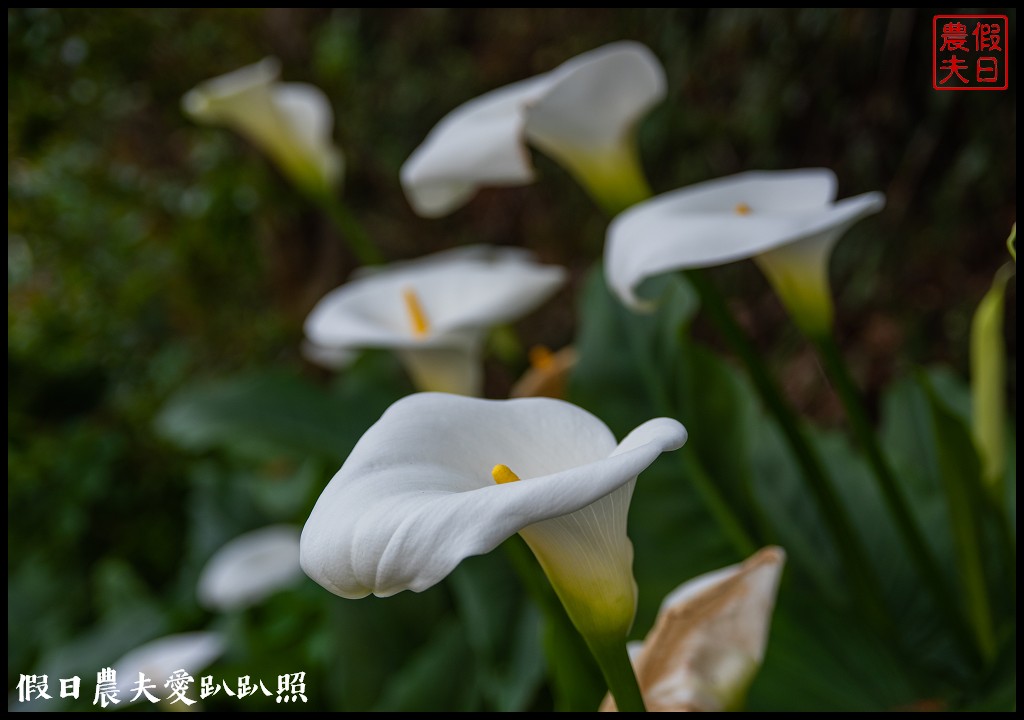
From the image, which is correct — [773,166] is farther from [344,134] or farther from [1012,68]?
[344,134]

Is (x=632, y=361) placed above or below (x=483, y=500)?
below

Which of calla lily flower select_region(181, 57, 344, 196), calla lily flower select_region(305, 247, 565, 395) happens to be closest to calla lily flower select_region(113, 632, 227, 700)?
calla lily flower select_region(305, 247, 565, 395)

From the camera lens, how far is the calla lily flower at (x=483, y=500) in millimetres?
262

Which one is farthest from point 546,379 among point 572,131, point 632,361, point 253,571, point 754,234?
point 253,571

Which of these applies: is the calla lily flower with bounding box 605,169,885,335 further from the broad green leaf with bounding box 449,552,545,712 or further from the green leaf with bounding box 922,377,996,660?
the broad green leaf with bounding box 449,552,545,712

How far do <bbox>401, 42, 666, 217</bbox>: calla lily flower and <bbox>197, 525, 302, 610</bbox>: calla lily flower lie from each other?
1.56 ft

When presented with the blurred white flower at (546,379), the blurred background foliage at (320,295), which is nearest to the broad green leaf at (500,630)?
the blurred background foliage at (320,295)

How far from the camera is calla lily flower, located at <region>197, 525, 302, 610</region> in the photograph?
35.7 inches

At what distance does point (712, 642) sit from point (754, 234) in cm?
19

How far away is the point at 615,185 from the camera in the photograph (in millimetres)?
606

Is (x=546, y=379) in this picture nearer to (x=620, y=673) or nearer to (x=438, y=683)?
(x=438, y=683)

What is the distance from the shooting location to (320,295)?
217cm

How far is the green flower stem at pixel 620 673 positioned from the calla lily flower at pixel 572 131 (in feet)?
1.09

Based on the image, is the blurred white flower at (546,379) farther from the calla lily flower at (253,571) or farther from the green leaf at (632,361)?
the calla lily flower at (253,571)
